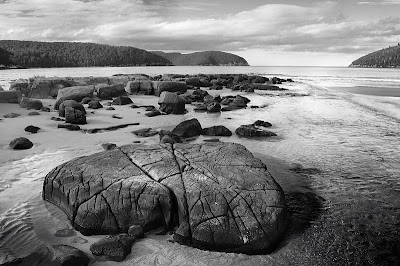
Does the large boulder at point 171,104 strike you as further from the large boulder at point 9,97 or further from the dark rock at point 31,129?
the large boulder at point 9,97

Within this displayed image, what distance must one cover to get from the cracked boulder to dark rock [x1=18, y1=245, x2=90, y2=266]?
0.93 metres

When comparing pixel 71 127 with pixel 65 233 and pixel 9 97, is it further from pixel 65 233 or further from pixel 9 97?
pixel 9 97

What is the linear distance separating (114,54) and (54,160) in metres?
190

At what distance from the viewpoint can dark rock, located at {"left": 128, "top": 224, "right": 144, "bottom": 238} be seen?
5.84 metres

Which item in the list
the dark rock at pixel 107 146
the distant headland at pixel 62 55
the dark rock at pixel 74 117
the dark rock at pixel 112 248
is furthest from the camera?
the distant headland at pixel 62 55

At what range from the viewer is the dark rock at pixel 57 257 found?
4840 millimetres

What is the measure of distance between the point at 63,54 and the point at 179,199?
605ft

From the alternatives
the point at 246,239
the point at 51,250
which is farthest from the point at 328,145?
the point at 51,250

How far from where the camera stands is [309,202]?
754 centimetres

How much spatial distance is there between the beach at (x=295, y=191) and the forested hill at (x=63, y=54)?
14132 centimetres

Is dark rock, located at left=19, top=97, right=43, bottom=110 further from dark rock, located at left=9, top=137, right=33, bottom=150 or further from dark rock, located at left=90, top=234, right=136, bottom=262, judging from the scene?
dark rock, located at left=90, top=234, right=136, bottom=262

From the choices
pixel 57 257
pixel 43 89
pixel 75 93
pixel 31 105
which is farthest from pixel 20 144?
pixel 43 89

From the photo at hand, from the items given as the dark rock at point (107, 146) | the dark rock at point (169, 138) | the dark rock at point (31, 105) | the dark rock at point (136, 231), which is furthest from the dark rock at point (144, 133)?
→ the dark rock at point (31, 105)

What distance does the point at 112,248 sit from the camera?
210 inches
